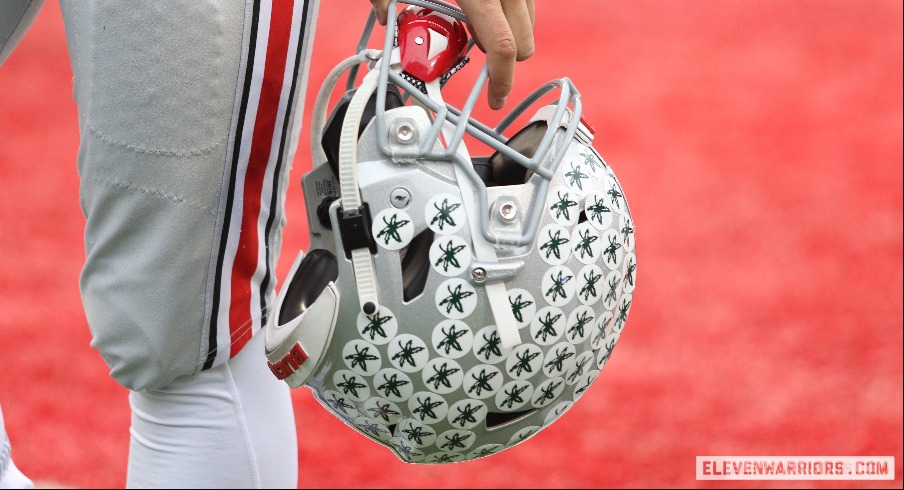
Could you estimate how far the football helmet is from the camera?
1155 millimetres

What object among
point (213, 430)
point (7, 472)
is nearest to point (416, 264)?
point (213, 430)

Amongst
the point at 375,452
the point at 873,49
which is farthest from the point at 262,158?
the point at 873,49

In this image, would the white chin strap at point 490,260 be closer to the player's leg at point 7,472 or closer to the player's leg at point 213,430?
the player's leg at point 213,430

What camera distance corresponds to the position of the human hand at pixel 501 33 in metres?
1.22

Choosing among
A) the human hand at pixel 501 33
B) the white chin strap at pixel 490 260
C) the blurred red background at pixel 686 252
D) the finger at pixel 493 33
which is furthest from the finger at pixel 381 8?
the blurred red background at pixel 686 252

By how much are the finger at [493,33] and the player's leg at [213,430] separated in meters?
0.48

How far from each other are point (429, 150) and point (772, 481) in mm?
1457

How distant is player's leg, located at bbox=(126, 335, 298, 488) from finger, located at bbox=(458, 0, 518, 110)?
480mm

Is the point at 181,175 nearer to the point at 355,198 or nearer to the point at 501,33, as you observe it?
the point at 355,198

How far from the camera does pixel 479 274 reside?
1.15 metres

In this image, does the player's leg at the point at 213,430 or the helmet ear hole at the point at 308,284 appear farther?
the player's leg at the point at 213,430

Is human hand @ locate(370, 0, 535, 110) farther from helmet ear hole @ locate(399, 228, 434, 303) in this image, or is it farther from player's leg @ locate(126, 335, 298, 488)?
player's leg @ locate(126, 335, 298, 488)

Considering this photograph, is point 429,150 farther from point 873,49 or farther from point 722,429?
point 873,49

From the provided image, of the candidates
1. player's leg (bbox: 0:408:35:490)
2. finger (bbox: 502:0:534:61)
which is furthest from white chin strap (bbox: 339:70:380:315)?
player's leg (bbox: 0:408:35:490)
